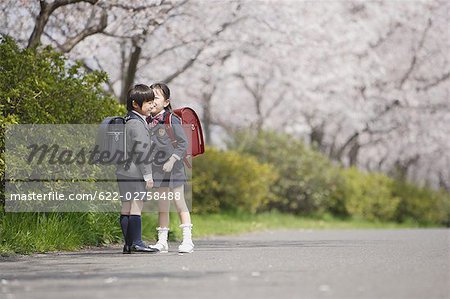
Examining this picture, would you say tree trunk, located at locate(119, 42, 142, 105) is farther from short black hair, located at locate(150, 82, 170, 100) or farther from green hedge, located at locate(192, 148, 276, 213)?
short black hair, located at locate(150, 82, 170, 100)

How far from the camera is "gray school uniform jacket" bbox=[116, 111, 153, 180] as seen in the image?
32.0ft

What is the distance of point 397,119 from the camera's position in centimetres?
3206

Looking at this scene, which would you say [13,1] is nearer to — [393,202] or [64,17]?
[64,17]

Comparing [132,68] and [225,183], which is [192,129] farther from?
[225,183]

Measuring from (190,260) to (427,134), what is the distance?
25.5 metres

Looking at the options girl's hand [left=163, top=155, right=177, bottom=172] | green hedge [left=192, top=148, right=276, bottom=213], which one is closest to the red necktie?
girl's hand [left=163, top=155, right=177, bottom=172]

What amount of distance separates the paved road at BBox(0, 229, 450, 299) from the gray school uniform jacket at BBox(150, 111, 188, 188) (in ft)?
2.78

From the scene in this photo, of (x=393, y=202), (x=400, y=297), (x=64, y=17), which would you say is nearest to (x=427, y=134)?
(x=393, y=202)

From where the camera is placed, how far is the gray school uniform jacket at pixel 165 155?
1008 cm

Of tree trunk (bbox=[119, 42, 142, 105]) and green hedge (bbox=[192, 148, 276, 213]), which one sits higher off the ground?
tree trunk (bbox=[119, 42, 142, 105])

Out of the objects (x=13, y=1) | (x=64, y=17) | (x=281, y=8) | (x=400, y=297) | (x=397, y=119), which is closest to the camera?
(x=400, y=297)

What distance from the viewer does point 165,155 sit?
33.3ft

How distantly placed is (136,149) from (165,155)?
54 cm

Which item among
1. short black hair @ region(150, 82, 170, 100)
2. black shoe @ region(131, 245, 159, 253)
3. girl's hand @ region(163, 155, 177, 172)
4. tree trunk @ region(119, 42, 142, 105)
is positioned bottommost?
black shoe @ region(131, 245, 159, 253)
